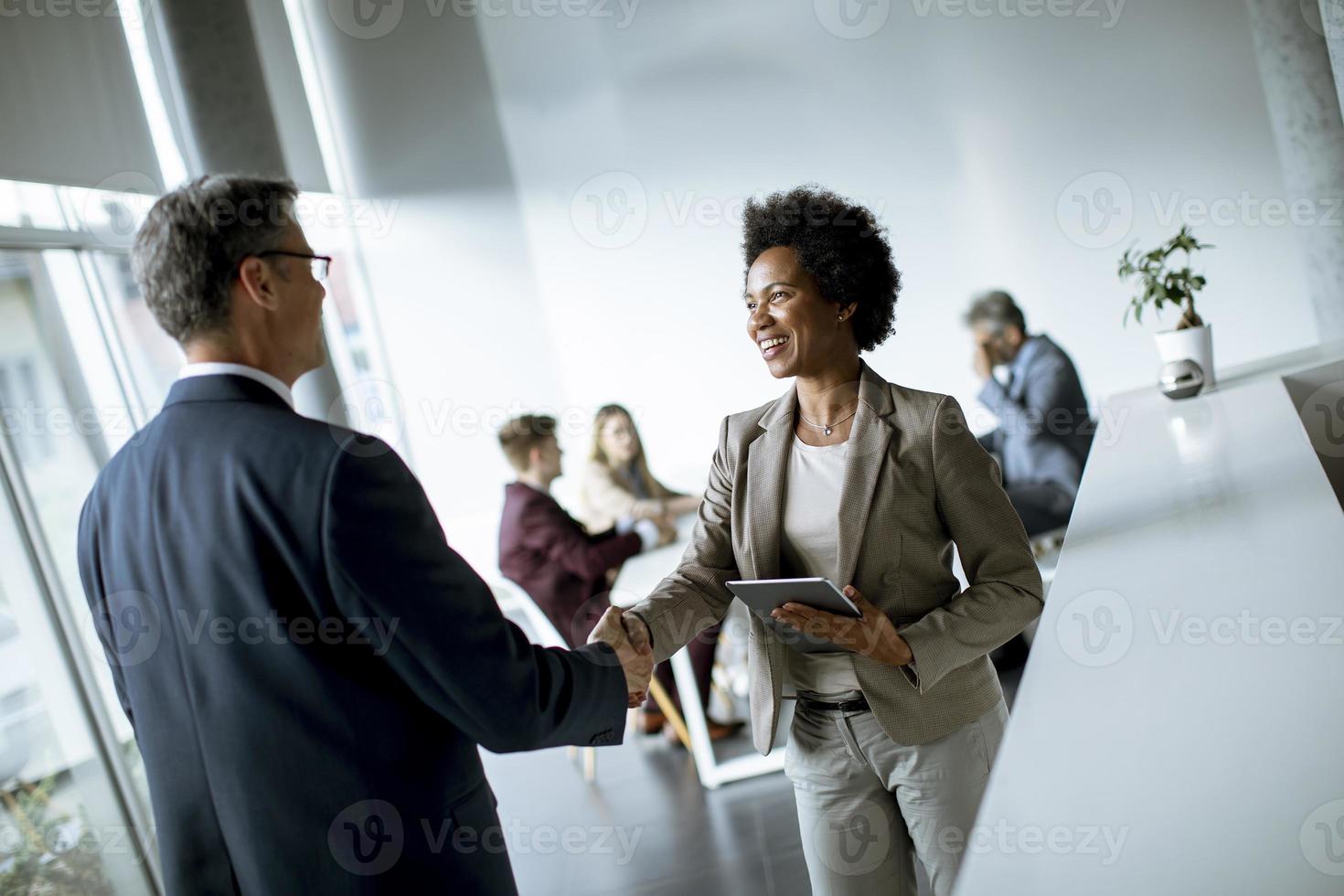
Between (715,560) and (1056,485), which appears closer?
(715,560)

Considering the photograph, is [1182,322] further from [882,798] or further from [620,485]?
[882,798]

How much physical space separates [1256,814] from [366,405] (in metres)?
7.73

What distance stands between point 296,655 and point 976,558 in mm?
1059

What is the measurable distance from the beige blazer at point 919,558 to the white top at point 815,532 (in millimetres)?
23

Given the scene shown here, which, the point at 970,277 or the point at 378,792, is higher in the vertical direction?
the point at 970,277

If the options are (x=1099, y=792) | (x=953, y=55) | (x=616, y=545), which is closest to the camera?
(x=1099, y=792)

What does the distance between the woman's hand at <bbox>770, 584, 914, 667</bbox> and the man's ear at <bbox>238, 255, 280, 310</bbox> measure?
90 centimetres

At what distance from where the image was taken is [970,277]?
24.4 ft

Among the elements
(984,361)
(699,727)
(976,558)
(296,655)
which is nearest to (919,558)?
(976,558)

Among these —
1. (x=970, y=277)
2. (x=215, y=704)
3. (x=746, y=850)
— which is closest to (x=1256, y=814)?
(x=215, y=704)

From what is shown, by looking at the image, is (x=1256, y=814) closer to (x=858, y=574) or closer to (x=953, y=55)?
(x=858, y=574)

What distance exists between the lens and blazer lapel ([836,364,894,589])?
1.72 meters

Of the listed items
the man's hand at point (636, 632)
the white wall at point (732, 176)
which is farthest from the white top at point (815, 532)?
the white wall at point (732, 176)

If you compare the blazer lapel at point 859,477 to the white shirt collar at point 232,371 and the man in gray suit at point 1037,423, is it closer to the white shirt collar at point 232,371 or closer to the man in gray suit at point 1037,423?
the white shirt collar at point 232,371
